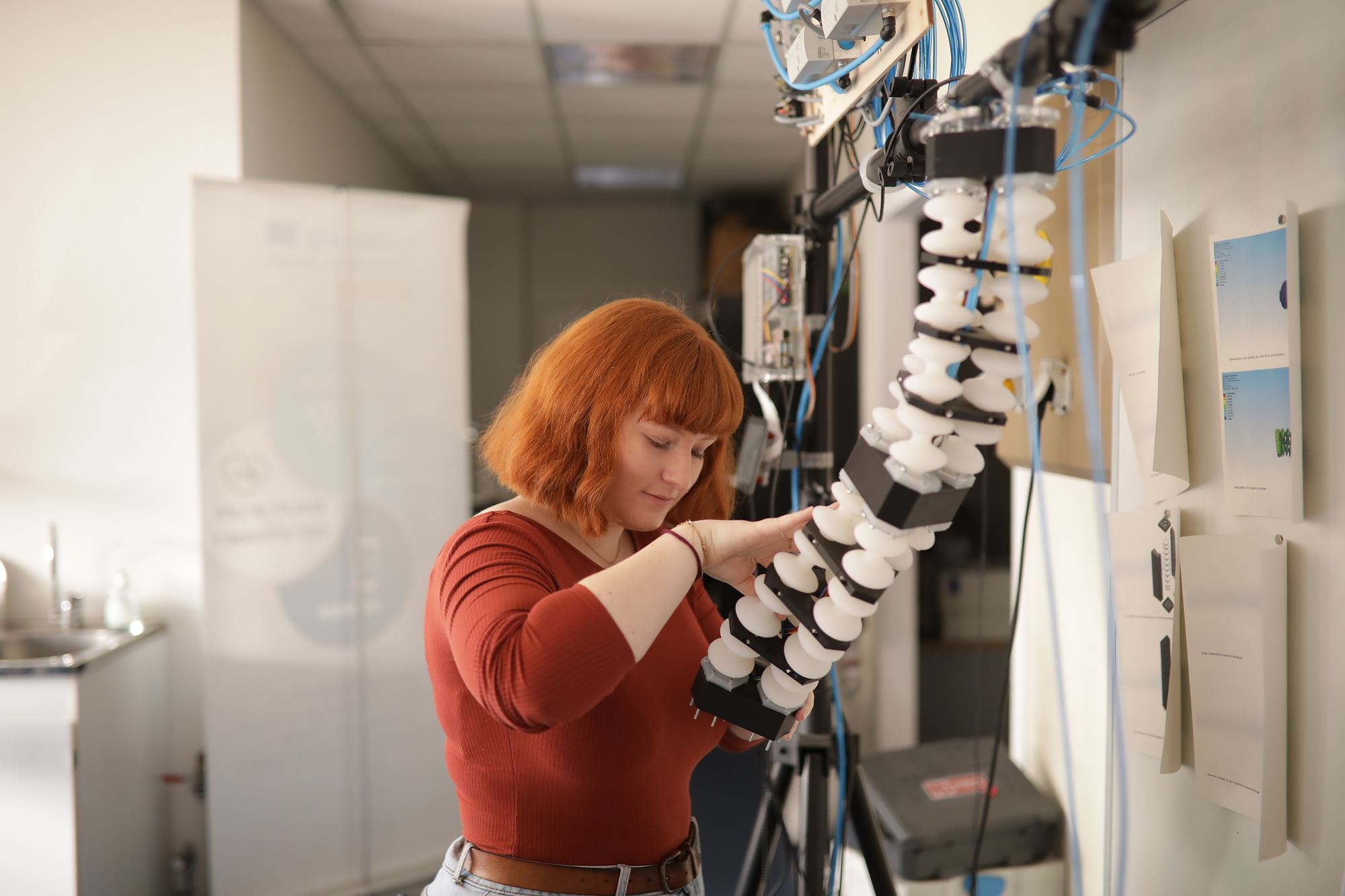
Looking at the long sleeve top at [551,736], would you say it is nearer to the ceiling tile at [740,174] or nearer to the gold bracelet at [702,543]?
the gold bracelet at [702,543]

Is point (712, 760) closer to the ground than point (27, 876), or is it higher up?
closer to the ground

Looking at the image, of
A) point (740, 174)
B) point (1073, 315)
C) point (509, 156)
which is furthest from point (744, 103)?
→ point (1073, 315)

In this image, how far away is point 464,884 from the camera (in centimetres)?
107

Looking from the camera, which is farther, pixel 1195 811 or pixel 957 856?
pixel 957 856

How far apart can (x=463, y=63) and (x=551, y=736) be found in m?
3.13

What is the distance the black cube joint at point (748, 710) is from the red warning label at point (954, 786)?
1.22 meters

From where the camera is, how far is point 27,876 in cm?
222

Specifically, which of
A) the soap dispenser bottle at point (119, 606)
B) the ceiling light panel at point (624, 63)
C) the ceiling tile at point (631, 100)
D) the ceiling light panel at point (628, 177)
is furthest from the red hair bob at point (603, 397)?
the ceiling light panel at point (628, 177)

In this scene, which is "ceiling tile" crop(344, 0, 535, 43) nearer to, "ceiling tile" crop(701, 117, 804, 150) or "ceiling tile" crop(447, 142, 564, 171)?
"ceiling tile" crop(701, 117, 804, 150)

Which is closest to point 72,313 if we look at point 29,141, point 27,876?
point 29,141

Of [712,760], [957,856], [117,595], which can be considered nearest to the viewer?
[957,856]

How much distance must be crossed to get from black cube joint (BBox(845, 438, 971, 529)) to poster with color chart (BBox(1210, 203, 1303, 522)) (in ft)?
1.35

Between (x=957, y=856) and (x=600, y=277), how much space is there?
511 centimetres

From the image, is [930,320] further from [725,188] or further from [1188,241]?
[725,188]
